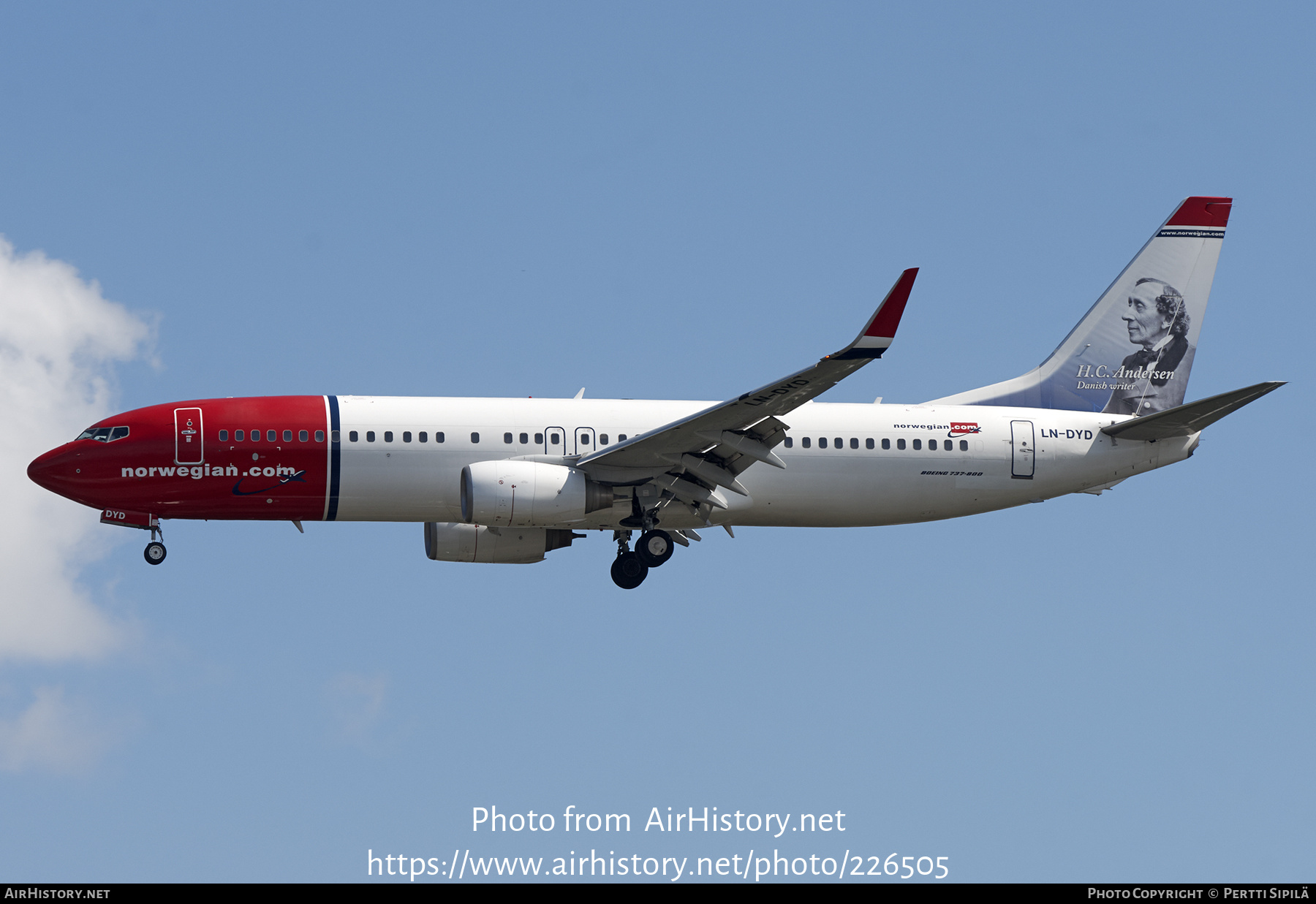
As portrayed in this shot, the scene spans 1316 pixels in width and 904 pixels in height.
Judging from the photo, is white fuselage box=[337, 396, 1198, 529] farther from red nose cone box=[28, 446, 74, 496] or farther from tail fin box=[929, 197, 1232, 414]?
red nose cone box=[28, 446, 74, 496]

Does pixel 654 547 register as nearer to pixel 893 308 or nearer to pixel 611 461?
pixel 611 461

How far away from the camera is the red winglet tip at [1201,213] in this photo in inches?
1711

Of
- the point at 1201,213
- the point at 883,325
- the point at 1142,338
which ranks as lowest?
the point at 883,325

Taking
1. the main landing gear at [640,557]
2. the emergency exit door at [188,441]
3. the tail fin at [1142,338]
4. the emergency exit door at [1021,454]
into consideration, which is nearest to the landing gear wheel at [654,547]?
the main landing gear at [640,557]

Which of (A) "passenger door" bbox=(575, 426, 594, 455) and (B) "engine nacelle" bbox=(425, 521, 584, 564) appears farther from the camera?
(B) "engine nacelle" bbox=(425, 521, 584, 564)

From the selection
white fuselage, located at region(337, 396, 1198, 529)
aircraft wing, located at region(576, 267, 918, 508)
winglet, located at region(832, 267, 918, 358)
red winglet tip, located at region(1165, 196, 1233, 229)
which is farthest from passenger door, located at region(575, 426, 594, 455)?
red winglet tip, located at region(1165, 196, 1233, 229)

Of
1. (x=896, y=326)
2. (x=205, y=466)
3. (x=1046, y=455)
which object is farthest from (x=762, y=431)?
(x=205, y=466)

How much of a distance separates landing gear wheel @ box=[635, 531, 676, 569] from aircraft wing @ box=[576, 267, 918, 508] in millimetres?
1187

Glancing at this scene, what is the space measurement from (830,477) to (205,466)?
562 inches

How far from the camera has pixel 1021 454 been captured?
39.3 m

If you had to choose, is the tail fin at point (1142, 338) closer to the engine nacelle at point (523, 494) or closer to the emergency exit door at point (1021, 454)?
the emergency exit door at point (1021, 454)

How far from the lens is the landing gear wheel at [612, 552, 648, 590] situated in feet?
125

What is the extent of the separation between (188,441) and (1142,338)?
24193 mm

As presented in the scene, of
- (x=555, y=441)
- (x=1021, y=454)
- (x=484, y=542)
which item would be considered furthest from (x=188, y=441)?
(x=1021, y=454)
